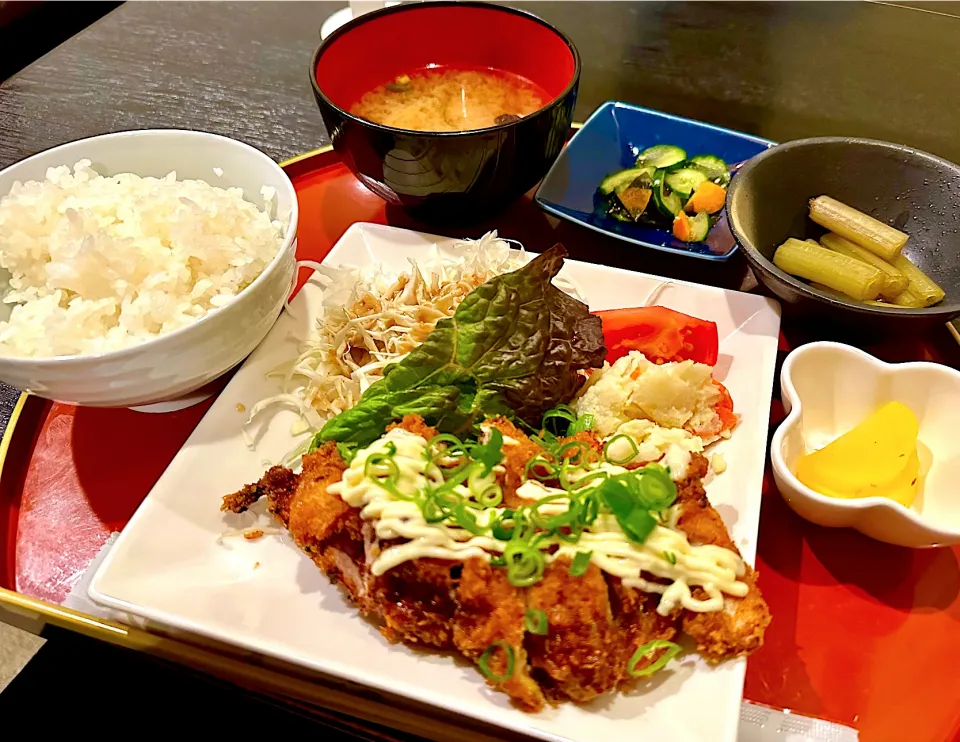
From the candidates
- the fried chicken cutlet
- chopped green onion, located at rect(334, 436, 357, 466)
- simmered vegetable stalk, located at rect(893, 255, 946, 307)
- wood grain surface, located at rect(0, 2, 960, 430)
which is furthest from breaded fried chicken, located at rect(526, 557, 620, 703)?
wood grain surface, located at rect(0, 2, 960, 430)

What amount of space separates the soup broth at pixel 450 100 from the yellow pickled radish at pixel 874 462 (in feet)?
4.24

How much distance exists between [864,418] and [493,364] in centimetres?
91

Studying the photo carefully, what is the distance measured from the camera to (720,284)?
207cm

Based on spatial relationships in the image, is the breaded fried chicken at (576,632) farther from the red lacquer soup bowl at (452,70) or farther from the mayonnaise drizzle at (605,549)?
the red lacquer soup bowl at (452,70)

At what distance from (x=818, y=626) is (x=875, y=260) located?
1039mm

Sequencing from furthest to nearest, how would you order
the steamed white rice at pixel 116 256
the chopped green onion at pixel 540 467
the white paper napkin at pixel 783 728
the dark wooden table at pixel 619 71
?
the dark wooden table at pixel 619 71 < the steamed white rice at pixel 116 256 < the chopped green onion at pixel 540 467 < the white paper napkin at pixel 783 728

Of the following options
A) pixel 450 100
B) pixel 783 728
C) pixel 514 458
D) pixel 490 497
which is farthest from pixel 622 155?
pixel 783 728

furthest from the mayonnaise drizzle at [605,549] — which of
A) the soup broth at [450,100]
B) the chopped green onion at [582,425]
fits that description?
the soup broth at [450,100]

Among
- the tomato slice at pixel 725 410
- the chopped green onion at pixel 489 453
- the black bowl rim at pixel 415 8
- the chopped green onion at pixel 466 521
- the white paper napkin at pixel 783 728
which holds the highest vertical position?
the black bowl rim at pixel 415 8

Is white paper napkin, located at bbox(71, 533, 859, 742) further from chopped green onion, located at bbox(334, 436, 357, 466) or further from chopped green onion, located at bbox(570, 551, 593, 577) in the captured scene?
chopped green onion, located at bbox(334, 436, 357, 466)

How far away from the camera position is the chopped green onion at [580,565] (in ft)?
3.82

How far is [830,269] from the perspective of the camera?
187 cm

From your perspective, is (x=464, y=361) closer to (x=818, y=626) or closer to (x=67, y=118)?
(x=818, y=626)

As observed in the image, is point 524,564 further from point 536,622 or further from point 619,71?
point 619,71
